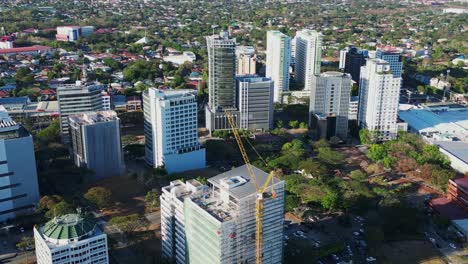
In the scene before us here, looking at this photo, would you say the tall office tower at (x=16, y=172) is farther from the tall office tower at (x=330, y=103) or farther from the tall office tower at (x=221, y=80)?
the tall office tower at (x=330, y=103)

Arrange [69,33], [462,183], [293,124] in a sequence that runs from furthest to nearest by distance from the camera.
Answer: [69,33] < [293,124] < [462,183]

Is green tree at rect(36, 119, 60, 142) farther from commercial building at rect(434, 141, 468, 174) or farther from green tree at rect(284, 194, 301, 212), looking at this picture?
commercial building at rect(434, 141, 468, 174)

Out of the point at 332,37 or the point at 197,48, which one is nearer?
the point at 197,48

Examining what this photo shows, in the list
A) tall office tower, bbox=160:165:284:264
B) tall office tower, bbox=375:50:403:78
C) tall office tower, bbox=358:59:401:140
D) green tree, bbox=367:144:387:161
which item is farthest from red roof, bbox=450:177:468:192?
tall office tower, bbox=375:50:403:78

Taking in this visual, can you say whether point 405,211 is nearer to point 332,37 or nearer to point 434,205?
point 434,205

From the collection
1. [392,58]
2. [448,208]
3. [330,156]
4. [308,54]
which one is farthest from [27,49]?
[448,208]

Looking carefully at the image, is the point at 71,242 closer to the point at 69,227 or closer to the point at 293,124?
the point at 69,227

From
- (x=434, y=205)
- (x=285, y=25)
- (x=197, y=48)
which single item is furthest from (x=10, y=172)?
(x=285, y=25)
